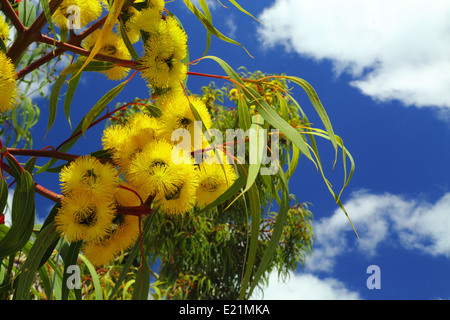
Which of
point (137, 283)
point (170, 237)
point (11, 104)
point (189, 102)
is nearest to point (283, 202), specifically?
point (189, 102)

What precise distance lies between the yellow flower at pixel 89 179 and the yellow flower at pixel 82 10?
0.96ft

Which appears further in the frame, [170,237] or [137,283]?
[170,237]

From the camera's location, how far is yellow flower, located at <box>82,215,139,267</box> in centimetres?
68

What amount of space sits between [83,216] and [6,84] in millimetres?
215

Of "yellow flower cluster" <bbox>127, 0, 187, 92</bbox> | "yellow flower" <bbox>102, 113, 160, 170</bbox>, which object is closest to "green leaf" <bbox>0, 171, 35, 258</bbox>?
"yellow flower" <bbox>102, 113, 160, 170</bbox>

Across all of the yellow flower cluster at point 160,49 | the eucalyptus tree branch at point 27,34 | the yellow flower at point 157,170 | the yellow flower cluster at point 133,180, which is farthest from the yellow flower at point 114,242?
the eucalyptus tree branch at point 27,34

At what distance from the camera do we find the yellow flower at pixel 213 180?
671 mm

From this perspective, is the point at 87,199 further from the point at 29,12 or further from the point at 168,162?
the point at 29,12

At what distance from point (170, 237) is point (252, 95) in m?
2.74

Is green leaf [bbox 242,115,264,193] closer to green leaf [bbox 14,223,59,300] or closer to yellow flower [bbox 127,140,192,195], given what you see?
yellow flower [bbox 127,140,192,195]

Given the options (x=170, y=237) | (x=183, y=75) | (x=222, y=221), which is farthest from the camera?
(x=222, y=221)

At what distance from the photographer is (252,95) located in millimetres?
694

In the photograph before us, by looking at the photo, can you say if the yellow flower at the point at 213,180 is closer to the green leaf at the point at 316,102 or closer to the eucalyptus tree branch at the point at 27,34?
the green leaf at the point at 316,102
